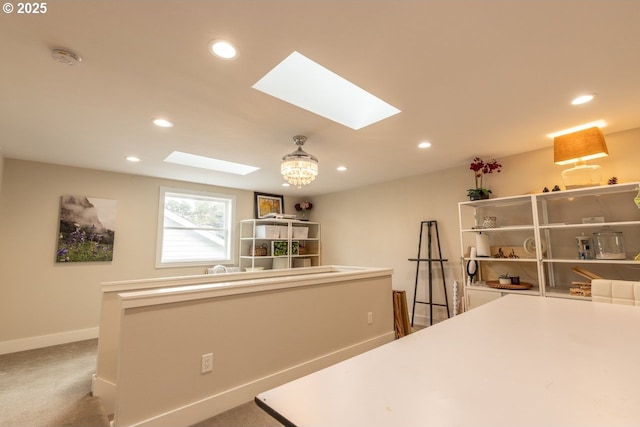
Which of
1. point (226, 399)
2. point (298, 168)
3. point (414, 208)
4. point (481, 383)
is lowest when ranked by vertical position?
point (226, 399)

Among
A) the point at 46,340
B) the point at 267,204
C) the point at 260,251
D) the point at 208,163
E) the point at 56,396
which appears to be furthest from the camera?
the point at 267,204

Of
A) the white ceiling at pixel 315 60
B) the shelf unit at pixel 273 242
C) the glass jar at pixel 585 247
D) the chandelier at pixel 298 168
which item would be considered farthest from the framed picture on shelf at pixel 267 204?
the glass jar at pixel 585 247

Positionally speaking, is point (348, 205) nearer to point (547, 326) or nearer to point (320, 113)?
point (320, 113)

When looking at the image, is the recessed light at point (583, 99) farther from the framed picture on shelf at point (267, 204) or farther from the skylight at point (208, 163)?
the framed picture on shelf at point (267, 204)

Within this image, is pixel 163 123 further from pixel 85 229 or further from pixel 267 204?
pixel 267 204

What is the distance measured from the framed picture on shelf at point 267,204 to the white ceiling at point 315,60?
2378 millimetres

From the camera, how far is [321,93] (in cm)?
236

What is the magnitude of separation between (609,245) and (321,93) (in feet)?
10.1

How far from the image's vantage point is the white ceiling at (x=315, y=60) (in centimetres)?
135

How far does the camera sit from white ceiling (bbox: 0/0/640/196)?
53.1 inches

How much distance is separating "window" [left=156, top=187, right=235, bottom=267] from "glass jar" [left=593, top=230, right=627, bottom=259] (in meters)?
4.91

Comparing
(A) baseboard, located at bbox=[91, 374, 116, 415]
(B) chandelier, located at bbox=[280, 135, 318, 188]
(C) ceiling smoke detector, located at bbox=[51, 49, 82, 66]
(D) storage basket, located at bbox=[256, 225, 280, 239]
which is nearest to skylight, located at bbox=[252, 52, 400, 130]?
(B) chandelier, located at bbox=[280, 135, 318, 188]

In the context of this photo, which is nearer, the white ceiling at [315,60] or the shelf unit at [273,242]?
the white ceiling at [315,60]

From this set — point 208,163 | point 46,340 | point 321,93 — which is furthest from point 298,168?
point 46,340
